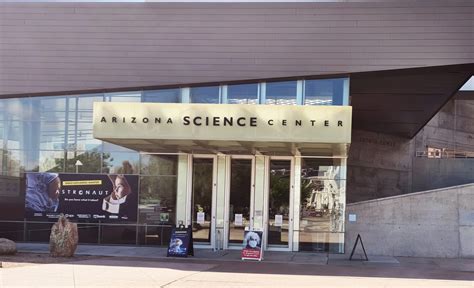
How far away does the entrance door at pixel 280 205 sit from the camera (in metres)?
18.3

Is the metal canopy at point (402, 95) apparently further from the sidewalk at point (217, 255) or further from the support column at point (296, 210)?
the sidewalk at point (217, 255)

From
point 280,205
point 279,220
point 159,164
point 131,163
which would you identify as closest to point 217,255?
→ point 279,220

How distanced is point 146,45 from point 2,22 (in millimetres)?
5056

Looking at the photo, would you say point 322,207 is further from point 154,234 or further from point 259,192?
point 154,234

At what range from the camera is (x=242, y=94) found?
18.3 meters

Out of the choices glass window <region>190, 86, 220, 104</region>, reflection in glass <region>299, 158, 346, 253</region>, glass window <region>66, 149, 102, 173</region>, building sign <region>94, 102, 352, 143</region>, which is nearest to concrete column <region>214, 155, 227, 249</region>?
glass window <region>190, 86, 220, 104</region>

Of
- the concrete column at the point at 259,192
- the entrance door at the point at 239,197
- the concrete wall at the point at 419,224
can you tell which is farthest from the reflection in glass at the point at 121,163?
the concrete wall at the point at 419,224

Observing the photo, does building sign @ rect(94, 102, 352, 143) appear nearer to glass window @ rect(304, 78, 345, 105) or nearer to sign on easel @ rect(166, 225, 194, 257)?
sign on easel @ rect(166, 225, 194, 257)

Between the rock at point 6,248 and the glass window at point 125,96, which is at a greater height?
the glass window at point 125,96

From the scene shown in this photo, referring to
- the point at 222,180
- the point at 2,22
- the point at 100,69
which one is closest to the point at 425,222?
the point at 222,180

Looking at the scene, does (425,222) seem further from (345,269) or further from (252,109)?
(252,109)

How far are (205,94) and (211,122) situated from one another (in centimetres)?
367

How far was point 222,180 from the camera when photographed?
18703 mm

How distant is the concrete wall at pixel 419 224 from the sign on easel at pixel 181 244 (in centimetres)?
498
